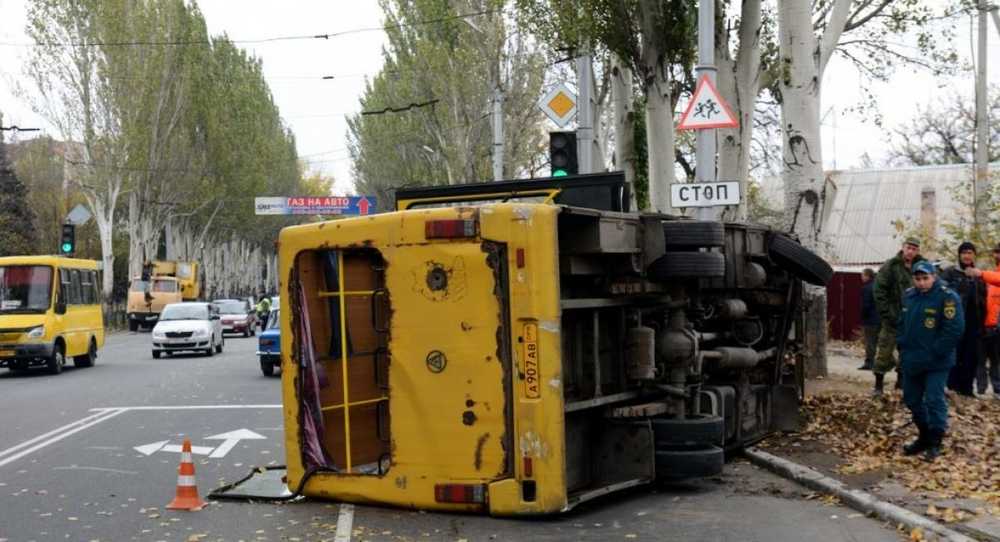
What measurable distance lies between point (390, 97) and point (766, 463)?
1807 inches

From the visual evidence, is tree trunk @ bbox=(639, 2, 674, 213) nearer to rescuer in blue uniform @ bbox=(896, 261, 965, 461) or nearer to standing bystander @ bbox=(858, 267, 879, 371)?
standing bystander @ bbox=(858, 267, 879, 371)

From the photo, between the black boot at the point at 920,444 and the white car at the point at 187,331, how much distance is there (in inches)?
967

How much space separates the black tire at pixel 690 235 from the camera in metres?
9.12

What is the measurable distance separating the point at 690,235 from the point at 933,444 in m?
3.28

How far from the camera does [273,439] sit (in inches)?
543

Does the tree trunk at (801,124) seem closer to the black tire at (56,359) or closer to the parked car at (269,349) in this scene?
the parked car at (269,349)

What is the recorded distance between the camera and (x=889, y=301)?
14430mm

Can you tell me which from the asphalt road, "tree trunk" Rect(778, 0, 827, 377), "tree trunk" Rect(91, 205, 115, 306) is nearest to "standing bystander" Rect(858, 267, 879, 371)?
"tree trunk" Rect(778, 0, 827, 377)

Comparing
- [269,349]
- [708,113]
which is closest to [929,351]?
[708,113]

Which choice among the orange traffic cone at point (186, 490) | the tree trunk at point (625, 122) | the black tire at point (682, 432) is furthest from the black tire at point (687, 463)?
the tree trunk at point (625, 122)

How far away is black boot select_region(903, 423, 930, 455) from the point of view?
10466 millimetres

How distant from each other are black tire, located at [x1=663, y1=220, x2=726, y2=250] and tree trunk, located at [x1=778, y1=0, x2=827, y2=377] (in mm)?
7288

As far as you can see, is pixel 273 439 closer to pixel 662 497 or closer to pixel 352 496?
pixel 352 496

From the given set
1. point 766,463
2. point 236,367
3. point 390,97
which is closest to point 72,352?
point 236,367
